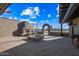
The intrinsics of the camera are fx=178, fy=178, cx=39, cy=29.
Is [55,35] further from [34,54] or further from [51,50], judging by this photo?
[34,54]

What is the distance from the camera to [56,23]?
720 centimetres

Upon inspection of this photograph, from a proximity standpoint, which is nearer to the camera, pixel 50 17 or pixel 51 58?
pixel 51 58

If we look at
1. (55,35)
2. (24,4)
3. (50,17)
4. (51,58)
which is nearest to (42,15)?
(50,17)

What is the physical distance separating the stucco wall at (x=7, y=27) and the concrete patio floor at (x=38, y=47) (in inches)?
15.8

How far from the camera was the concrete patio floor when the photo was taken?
20.9 feet

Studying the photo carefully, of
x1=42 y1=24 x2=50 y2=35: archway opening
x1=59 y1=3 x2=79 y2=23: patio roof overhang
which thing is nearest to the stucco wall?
x1=42 y1=24 x2=50 y2=35: archway opening

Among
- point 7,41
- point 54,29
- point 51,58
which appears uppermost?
point 54,29

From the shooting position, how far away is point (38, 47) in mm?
7227

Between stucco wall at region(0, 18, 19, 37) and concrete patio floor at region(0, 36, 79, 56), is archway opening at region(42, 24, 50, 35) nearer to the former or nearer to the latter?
concrete patio floor at region(0, 36, 79, 56)

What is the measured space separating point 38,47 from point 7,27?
2.36m

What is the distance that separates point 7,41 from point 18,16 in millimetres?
1222

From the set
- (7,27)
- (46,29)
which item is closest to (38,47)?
(46,29)

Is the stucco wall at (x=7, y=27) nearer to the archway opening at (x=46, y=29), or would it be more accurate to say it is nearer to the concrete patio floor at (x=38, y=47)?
the concrete patio floor at (x=38, y=47)

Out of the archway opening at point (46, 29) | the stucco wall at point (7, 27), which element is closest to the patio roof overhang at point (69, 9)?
the archway opening at point (46, 29)
